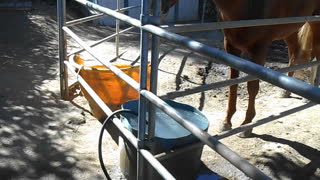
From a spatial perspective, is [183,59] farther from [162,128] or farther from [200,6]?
[200,6]

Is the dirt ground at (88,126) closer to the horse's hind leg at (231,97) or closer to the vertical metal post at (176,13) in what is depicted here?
the horse's hind leg at (231,97)

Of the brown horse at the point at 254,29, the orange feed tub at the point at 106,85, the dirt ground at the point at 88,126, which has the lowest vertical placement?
the dirt ground at the point at 88,126

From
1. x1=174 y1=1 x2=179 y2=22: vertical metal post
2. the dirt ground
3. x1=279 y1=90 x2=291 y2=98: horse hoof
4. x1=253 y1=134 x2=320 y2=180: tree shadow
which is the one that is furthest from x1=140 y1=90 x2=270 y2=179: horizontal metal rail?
x1=174 y1=1 x2=179 y2=22: vertical metal post

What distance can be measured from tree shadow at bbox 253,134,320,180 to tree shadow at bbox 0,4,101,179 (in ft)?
5.05

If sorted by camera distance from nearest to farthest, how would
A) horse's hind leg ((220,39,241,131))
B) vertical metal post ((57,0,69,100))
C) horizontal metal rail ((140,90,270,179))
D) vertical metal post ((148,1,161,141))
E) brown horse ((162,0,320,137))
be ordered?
1. horizontal metal rail ((140,90,270,179))
2. vertical metal post ((148,1,161,141))
3. brown horse ((162,0,320,137))
4. horse's hind leg ((220,39,241,131))
5. vertical metal post ((57,0,69,100))

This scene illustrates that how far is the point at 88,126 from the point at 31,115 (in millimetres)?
590

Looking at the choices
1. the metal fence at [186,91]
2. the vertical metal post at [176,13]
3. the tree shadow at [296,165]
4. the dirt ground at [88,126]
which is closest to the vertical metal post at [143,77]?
the metal fence at [186,91]

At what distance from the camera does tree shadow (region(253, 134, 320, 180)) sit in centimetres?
282

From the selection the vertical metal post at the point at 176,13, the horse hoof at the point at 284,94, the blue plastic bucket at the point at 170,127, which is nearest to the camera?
the blue plastic bucket at the point at 170,127

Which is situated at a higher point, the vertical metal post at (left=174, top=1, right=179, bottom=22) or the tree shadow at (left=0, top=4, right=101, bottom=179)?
the vertical metal post at (left=174, top=1, right=179, bottom=22)

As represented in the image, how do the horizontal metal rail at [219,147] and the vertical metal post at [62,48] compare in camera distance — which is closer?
the horizontal metal rail at [219,147]

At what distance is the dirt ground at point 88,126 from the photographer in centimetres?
277

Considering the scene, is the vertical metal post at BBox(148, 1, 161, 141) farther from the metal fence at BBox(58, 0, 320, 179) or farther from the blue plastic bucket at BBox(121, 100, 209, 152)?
the blue plastic bucket at BBox(121, 100, 209, 152)

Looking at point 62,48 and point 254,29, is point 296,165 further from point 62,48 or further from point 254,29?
point 62,48
